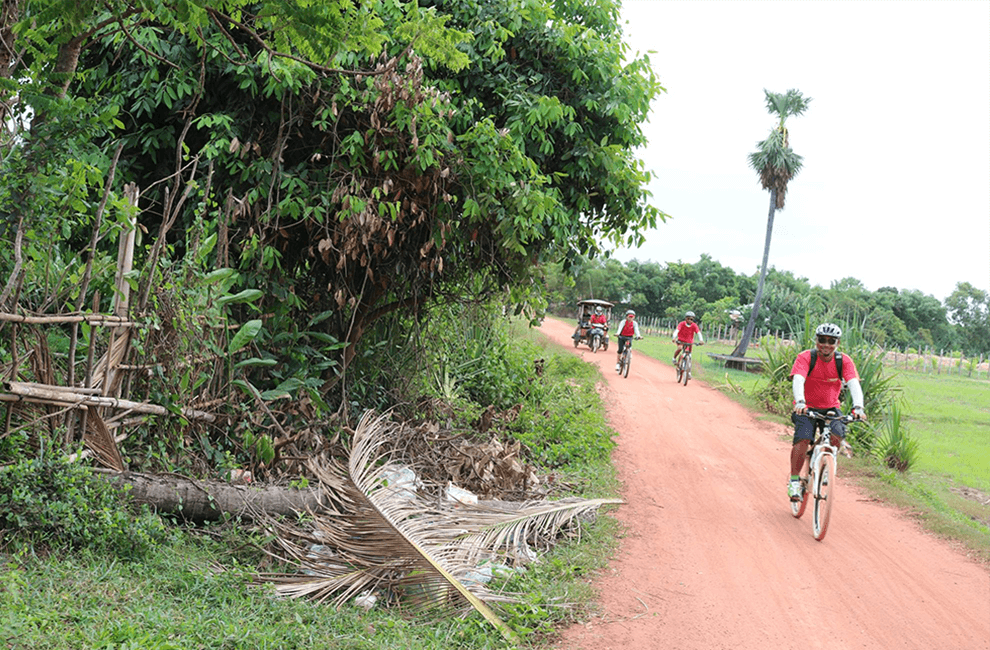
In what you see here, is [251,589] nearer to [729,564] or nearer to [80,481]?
[80,481]

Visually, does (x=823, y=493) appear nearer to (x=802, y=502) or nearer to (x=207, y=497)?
(x=802, y=502)

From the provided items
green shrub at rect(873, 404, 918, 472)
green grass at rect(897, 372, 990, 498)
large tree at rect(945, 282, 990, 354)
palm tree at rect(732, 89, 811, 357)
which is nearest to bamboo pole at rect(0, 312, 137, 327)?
green shrub at rect(873, 404, 918, 472)

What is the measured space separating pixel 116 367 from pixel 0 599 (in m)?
1.83

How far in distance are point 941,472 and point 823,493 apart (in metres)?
6.15

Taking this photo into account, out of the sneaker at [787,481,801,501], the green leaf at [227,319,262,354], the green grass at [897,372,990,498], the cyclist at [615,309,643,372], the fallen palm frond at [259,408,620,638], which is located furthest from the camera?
the cyclist at [615,309,643,372]

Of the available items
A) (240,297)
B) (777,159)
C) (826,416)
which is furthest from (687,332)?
(777,159)

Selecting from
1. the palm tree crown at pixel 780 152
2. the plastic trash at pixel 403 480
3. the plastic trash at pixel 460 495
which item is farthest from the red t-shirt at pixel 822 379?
the palm tree crown at pixel 780 152

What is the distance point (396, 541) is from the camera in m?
4.92

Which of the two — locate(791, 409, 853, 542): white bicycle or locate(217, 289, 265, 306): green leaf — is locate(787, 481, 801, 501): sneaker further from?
locate(217, 289, 265, 306): green leaf

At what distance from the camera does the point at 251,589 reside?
178 inches

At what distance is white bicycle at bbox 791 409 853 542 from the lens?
22.4ft

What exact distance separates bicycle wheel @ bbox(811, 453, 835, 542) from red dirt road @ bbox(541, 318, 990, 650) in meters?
0.15

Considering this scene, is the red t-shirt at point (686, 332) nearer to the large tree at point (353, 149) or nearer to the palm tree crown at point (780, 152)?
the large tree at point (353, 149)

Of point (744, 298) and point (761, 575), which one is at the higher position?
point (744, 298)
